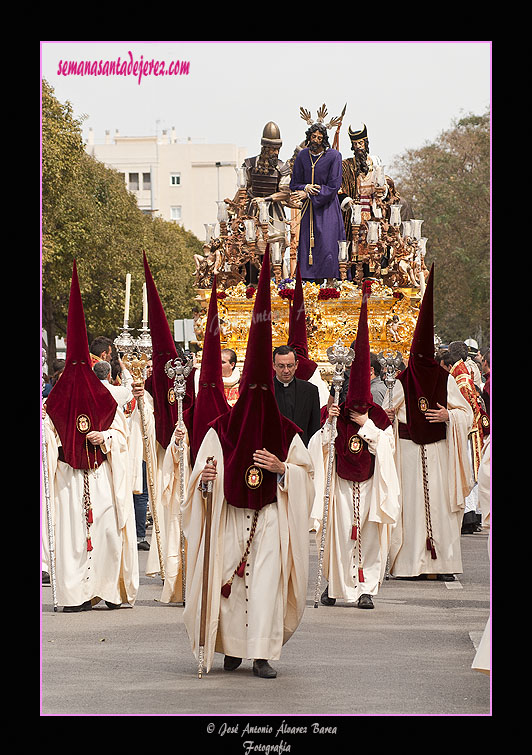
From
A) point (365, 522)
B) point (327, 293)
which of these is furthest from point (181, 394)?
point (327, 293)

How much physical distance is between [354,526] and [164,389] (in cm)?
A: 194

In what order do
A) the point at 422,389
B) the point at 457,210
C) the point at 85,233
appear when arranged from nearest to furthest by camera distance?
the point at 422,389 → the point at 457,210 → the point at 85,233

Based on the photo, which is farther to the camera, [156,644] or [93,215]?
[93,215]

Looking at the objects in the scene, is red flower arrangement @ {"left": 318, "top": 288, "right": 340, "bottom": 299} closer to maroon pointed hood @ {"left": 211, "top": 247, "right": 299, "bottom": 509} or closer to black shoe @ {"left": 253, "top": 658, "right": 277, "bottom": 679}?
maroon pointed hood @ {"left": 211, "top": 247, "right": 299, "bottom": 509}

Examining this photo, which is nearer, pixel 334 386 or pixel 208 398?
pixel 208 398

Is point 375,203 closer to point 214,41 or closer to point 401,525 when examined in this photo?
point 401,525

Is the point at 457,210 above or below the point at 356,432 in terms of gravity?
above

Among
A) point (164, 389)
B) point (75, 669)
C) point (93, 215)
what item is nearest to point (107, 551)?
point (164, 389)

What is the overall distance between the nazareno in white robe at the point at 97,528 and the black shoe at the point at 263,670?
9.57 feet

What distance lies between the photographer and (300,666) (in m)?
8.59

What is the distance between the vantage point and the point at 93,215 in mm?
36156

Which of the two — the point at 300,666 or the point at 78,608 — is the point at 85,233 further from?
the point at 300,666

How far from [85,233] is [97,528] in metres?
24.8

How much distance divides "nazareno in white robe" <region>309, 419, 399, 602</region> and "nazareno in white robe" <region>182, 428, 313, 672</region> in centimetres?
294
